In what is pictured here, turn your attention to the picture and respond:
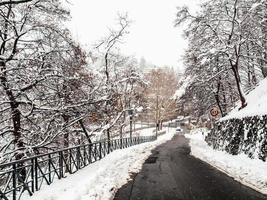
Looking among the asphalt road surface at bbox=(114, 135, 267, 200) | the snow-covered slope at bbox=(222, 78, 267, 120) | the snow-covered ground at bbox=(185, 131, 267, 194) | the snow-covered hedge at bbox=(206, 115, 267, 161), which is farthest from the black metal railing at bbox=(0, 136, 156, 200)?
the snow-covered slope at bbox=(222, 78, 267, 120)

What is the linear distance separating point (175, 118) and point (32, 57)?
9619cm

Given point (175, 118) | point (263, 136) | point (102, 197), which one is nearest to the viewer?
point (102, 197)

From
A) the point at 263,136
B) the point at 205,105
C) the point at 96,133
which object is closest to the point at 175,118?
the point at 205,105

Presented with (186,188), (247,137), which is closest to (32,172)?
(186,188)

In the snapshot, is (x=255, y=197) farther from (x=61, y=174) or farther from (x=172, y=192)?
(x=61, y=174)

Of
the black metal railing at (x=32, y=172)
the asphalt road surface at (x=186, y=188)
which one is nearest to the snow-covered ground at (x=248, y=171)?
the asphalt road surface at (x=186, y=188)

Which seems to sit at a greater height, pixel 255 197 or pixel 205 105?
pixel 205 105

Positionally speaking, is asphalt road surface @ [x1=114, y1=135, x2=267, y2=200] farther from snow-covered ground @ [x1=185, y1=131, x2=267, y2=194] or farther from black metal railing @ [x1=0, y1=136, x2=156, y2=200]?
black metal railing @ [x1=0, y1=136, x2=156, y2=200]

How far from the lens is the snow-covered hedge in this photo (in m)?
14.5

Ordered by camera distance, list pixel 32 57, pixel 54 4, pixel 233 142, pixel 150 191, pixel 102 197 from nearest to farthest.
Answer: pixel 102 197 < pixel 150 191 < pixel 32 57 < pixel 54 4 < pixel 233 142

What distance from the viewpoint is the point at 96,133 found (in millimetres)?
26938

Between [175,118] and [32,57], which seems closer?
[32,57]

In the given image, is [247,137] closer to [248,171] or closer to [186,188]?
[248,171]

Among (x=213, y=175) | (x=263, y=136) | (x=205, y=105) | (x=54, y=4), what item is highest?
(x=54, y=4)
